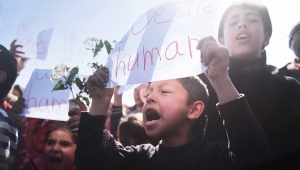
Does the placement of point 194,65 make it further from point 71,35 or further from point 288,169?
point 71,35

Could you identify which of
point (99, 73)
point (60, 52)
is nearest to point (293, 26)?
point (99, 73)

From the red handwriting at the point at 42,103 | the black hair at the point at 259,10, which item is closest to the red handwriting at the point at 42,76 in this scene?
the red handwriting at the point at 42,103

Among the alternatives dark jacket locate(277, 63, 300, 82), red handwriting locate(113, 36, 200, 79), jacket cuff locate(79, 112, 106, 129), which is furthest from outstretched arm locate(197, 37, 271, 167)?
dark jacket locate(277, 63, 300, 82)

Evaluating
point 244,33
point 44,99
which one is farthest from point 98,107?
point 244,33

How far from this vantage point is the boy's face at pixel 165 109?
132 centimetres

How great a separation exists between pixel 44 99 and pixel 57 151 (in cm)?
39

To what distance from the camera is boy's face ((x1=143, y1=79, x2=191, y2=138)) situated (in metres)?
1.32

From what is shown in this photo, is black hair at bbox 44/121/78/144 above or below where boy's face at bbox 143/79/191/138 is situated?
below

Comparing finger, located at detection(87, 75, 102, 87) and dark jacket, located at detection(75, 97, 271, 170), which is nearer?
dark jacket, located at detection(75, 97, 271, 170)

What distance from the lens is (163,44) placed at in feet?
4.43

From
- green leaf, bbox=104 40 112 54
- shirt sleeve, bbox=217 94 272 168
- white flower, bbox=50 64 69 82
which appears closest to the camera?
shirt sleeve, bbox=217 94 272 168

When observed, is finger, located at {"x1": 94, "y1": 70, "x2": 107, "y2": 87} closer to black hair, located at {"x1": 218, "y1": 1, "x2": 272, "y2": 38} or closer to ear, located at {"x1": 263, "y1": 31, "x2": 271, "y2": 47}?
black hair, located at {"x1": 218, "y1": 1, "x2": 272, "y2": 38}

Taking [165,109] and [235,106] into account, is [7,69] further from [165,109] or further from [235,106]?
[235,106]

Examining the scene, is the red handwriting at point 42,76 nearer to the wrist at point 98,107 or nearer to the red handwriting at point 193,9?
the wrist at point 98,107
